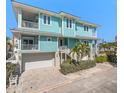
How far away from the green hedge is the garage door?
138 centimetres

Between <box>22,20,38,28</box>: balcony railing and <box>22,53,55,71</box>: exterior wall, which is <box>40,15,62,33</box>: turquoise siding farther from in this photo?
<box>22,53,55,71</box>: exterior wall

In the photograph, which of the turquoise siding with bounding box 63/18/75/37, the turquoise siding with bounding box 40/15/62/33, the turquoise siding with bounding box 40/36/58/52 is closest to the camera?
the turquoise siding with bounding box 40/36/58/52

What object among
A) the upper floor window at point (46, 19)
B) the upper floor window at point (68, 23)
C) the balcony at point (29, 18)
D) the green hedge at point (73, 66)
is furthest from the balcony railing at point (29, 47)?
the upper floor window at point (68, 23)

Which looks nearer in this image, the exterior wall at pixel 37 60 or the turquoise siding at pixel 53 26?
the exterior wall at pixel 37 60

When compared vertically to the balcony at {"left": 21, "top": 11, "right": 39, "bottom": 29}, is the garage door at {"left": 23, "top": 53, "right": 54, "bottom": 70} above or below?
below

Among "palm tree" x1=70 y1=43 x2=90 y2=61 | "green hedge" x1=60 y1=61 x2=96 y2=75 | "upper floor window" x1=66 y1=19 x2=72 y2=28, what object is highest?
"upper floor window" x1=66 y1=19 x2=72 y2=28

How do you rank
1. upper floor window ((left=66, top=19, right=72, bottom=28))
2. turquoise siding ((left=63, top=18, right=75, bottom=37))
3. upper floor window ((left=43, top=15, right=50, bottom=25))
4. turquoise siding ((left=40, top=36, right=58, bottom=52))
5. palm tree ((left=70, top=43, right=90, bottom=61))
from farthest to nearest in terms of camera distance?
1. upper floor window ((left=66, top=19, right=72, bottom=28))
2. turquoise siding ((left=63, top=18, right=75, bottom=37))
3. palm tree ((left=70, top=43, right=90, bottom=61))
4. upper floor window ((left=43, top=15, right=50, bottom=25))
5. turquoise siding ((left=40, top=36, right=58, bottom=52))

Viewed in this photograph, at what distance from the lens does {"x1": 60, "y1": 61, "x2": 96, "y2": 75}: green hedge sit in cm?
759

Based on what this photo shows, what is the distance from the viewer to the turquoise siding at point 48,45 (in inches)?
332

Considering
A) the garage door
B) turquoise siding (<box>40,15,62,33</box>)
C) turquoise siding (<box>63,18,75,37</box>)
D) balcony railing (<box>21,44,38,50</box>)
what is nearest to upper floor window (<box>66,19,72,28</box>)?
turquoise siding (<box>63,18,75,37</box>)

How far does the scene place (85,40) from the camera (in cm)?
1237

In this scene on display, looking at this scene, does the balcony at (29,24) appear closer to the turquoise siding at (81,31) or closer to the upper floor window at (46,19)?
the upper floor window at (46,19)

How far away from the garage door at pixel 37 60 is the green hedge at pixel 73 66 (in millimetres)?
1383
